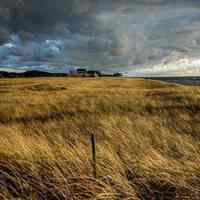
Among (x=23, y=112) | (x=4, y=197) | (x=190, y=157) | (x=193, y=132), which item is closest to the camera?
(x=4, y=197)

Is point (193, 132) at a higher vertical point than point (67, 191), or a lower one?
lower

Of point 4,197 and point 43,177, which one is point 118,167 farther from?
point 4,197

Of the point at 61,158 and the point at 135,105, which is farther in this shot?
the point at 135,105

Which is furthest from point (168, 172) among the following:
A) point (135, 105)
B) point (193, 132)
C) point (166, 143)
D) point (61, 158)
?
point (135, 105)

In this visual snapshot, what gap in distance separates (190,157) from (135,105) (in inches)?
443

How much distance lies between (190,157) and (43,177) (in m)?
2.95

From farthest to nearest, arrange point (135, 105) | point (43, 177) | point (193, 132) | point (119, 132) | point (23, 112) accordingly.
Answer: point (135, 105) < point (23, 112) < point (193, 132) < point (119, 132) < point (43, 177)

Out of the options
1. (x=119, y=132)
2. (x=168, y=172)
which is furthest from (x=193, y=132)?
(x=168, y=172)

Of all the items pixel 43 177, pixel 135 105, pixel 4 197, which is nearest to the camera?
pixel 4 197

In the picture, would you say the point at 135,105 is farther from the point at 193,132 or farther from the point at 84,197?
the point at 84,197

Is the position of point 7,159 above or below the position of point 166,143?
above

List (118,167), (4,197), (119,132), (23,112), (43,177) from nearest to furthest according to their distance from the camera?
(4,197) < (43,177) < (118,167) < (119,132) < (23,112)

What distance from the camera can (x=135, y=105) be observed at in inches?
651

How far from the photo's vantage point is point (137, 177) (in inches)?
160
